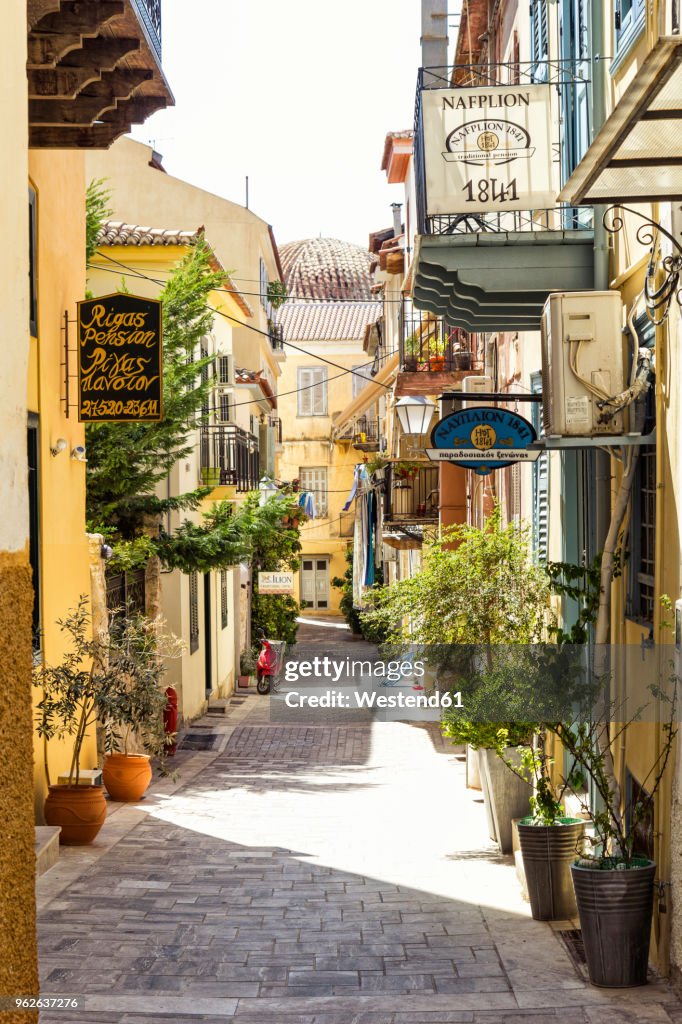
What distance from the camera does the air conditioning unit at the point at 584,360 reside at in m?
8.25

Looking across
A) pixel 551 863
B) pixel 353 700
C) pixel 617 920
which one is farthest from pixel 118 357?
pixel 353 700

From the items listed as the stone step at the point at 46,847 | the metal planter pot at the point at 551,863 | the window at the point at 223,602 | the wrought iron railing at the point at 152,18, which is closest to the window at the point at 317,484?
the window at the point at 223,602

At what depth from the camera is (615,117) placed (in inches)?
193

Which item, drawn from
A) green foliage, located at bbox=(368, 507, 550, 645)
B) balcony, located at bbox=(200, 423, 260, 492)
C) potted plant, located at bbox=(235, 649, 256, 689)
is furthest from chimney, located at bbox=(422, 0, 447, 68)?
potted plant, located at bbox=(235, 649, 256, 689)

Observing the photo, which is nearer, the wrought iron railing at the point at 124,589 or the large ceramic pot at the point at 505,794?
the large ceramic pot at the point at 505,794

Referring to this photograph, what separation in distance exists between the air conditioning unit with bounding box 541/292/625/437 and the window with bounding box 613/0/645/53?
62.2 inches

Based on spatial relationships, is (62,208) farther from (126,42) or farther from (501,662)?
(501,662)

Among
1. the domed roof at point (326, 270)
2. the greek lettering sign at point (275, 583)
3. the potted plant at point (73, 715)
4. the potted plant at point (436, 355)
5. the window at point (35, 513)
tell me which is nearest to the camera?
the potted plant at point (73, 715)

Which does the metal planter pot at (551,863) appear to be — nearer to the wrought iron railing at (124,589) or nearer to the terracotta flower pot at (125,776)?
the terracotta flower pot at (125,776)

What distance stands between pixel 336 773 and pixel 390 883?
7568mm

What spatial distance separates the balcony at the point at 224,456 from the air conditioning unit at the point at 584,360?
15.3 m

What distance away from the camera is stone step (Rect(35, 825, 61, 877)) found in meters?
9.85

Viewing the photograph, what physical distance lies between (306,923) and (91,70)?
6.86 m

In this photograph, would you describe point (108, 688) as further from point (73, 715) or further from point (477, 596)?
point (477, 596)
